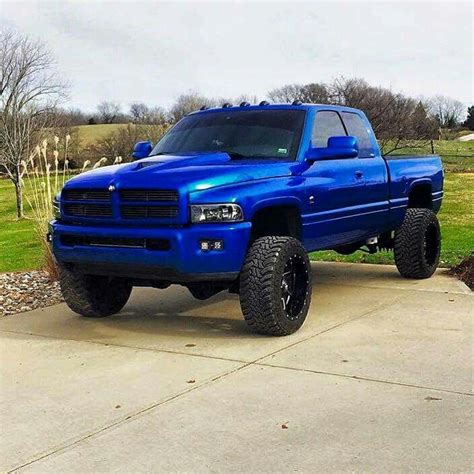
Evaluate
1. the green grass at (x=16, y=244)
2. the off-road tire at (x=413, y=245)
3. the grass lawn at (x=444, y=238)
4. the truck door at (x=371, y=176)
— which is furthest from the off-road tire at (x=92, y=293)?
the green grass at (x=16, y=244)

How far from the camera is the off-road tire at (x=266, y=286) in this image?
5.54 meters

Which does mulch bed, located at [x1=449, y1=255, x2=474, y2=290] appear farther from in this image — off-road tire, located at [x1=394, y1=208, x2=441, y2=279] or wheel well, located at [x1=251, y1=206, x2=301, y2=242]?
wheel well, located at [x1=251, y1=206, x2=301, y2=242]

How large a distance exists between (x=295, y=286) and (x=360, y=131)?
8.20 feet

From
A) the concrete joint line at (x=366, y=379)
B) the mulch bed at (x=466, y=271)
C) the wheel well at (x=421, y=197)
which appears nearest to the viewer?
the concrete joint line at (x=366, y=379)

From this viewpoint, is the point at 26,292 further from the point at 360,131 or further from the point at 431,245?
the point at 431,245

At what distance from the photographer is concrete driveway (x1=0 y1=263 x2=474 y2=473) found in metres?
3.52

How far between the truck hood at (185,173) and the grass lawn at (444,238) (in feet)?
14.3

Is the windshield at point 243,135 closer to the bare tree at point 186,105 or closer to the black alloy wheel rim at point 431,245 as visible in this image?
the black alloy wheel rim at point 431,245

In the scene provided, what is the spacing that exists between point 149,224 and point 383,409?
2.33 m

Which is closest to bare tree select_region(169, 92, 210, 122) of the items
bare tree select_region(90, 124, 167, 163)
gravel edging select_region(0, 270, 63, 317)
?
bare tree select_region(90, 124, 167, 163)

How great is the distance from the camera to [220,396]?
4379mm

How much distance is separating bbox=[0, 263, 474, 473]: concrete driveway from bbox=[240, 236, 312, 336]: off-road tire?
0.47 feet

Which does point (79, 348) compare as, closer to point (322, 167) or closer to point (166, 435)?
point (166, 435)

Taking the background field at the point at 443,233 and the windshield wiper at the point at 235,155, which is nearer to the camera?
the windshield wiper at the point at 235,155
